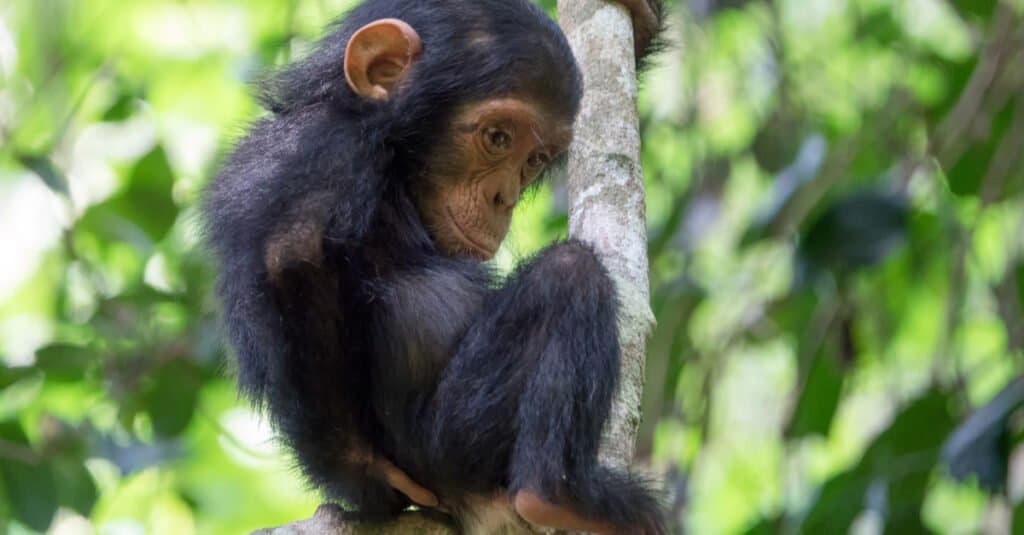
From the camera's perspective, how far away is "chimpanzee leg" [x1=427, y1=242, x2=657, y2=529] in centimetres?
280

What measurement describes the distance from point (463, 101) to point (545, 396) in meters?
0.86

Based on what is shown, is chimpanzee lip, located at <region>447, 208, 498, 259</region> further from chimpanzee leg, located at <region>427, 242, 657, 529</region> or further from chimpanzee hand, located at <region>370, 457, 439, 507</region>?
chimpanzee hand, located at <region>370, 457, 439, 507</region>

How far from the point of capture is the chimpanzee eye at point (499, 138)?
332 cm

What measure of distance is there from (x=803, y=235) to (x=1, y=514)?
10.6 feet

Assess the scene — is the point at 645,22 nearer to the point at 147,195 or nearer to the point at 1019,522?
the point at 1019,522

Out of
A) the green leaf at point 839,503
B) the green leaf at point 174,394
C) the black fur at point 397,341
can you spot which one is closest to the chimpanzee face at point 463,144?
the black fur at point 397,341

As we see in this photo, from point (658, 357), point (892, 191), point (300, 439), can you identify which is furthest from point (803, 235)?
point (300, 439)

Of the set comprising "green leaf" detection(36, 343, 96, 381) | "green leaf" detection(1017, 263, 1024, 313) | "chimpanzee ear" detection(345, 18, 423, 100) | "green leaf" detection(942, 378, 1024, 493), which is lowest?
"green leaf" detection(36, 343, 96, 381)

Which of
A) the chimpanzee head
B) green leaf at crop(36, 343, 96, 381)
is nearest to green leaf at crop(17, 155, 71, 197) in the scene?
green leaf at crop(36, 343, 96, 381)

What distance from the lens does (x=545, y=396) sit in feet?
9.31

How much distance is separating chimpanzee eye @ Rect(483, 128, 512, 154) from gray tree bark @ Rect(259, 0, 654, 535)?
0.86 ft

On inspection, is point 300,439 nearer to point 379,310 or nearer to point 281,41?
point 379,310

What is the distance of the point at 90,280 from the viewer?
5520mm

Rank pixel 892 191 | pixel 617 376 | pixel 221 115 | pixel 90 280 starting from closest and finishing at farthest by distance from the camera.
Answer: pixel 617 376 < pixel 892 191 < pixel 90 280 < pixel 221 115
